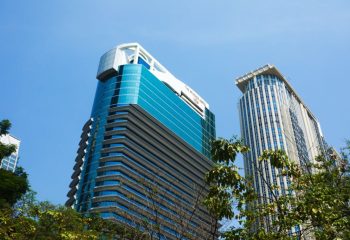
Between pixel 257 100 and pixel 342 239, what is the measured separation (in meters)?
124

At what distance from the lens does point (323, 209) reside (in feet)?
31.7

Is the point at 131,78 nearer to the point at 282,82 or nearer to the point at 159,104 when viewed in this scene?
the point at 159,104

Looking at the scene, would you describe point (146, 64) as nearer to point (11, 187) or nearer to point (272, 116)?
point (272, 116)

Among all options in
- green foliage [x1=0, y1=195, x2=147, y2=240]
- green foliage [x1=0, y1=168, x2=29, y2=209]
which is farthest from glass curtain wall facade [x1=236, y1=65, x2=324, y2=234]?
green foliage [x1=0, y1=195, x2=147, y2=240]

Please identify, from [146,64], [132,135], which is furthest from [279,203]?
[146,64]

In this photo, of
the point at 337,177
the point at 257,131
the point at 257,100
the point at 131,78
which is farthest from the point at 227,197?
the point at 257,100

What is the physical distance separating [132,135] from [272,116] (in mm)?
53619

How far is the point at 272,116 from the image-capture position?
123438 millimetres

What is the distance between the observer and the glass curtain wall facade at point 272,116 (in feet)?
386

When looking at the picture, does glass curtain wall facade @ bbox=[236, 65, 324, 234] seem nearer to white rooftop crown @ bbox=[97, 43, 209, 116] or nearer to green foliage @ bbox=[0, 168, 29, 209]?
white rooftop crown @ bbox=[97, 43, 209, 116]

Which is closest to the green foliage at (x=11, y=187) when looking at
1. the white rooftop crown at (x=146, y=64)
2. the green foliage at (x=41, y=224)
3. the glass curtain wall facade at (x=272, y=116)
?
the green foliage at (x=41, y=224)

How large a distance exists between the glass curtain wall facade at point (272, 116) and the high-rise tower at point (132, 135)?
62.5ft

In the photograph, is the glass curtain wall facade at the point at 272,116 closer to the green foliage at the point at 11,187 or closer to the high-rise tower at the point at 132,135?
the high-rise tower at the point at 132,135

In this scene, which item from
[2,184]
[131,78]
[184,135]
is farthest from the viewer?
[184,135]
